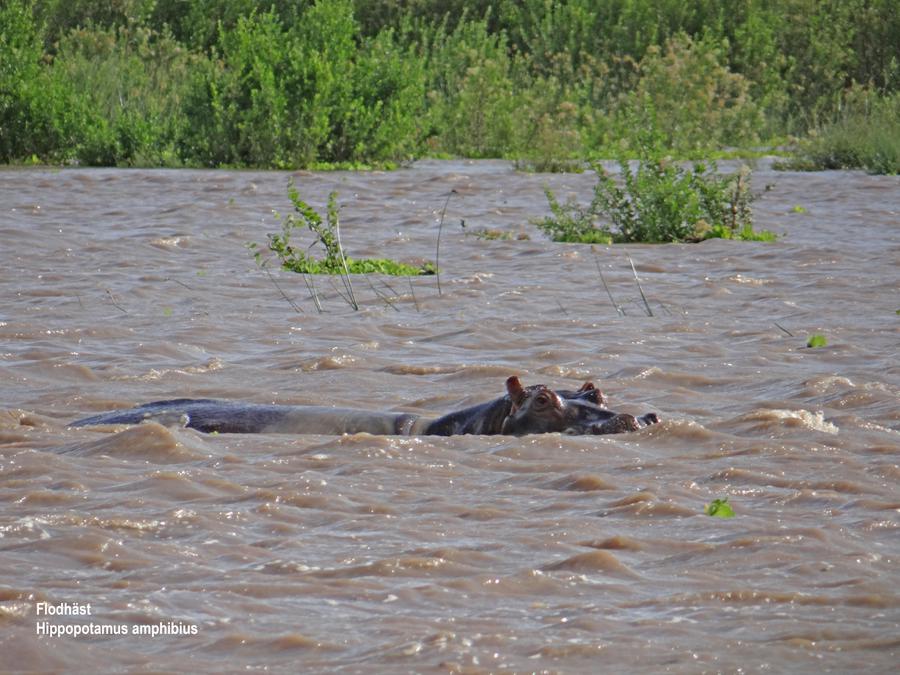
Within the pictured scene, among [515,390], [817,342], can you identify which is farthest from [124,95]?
[515,390]

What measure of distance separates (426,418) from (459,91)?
18.8 metres

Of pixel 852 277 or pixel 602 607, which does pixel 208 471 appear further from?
pixel 852 277

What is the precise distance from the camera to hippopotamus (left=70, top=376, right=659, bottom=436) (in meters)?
5.62

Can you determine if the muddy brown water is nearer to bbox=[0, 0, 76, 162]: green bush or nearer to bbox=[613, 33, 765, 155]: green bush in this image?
bbox=[0, 0, 76, 162]: green bush

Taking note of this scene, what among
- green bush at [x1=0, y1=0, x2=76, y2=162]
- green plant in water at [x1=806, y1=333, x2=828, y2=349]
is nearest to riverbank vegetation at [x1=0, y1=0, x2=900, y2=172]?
green bush at [x1=0, y1=0, x2=76, y2=162]

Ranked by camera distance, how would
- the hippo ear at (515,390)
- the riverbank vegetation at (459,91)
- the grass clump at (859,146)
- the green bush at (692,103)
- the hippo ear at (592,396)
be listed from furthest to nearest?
the green bush at (692,103)
the riverbank vegetation at (459,91)
the grass clump at (859,146)
the hippo ear at (592,396)
the hippo ear at (515,390)

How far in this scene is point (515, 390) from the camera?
561 centimetres

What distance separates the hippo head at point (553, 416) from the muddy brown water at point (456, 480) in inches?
3.5

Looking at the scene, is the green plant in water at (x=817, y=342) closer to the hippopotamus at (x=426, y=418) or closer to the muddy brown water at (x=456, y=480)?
the muddy brown water at (x=456, y=480)

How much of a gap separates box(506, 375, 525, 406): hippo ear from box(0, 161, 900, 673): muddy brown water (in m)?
0.23

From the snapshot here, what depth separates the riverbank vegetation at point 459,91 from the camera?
19.5 m

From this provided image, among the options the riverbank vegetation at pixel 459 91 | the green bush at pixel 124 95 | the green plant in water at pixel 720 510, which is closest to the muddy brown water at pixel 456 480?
the green plant in water at pixel 720 510

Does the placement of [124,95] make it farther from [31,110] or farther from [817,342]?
[817,342]

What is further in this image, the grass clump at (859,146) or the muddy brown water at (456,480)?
the grass clump at (859,146)
